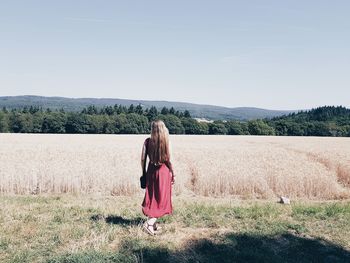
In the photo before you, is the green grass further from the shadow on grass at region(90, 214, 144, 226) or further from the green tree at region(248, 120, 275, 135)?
the green tree at region(248, 120, 275, 135)

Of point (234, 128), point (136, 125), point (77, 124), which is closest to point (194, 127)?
point (234, 128)

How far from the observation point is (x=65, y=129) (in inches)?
3209

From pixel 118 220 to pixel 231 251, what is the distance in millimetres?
3029

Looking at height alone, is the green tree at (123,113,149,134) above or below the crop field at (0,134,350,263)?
below

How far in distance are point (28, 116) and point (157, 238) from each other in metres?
79.4

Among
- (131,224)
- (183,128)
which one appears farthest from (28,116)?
(131,224)

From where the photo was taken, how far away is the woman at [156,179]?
23.7 ft

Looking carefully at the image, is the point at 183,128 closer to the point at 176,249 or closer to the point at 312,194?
the point at 312,194

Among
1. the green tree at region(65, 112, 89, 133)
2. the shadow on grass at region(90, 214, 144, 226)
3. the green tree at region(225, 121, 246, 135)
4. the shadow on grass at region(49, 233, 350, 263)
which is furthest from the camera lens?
the green tree at region(225, 121, 246, 135)

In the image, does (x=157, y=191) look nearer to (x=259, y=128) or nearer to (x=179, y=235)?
(x=179, y=235)

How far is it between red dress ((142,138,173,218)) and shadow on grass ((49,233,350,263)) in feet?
2.50

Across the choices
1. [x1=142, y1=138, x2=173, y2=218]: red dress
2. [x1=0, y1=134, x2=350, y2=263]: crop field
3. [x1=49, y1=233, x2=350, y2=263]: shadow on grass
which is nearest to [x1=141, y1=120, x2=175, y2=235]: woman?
[x1=142, y1=138, x2=173, y2=218]: red dress

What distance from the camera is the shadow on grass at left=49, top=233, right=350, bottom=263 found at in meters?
5.98

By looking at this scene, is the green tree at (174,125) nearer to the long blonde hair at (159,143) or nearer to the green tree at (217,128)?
the green tree at (217,128)
